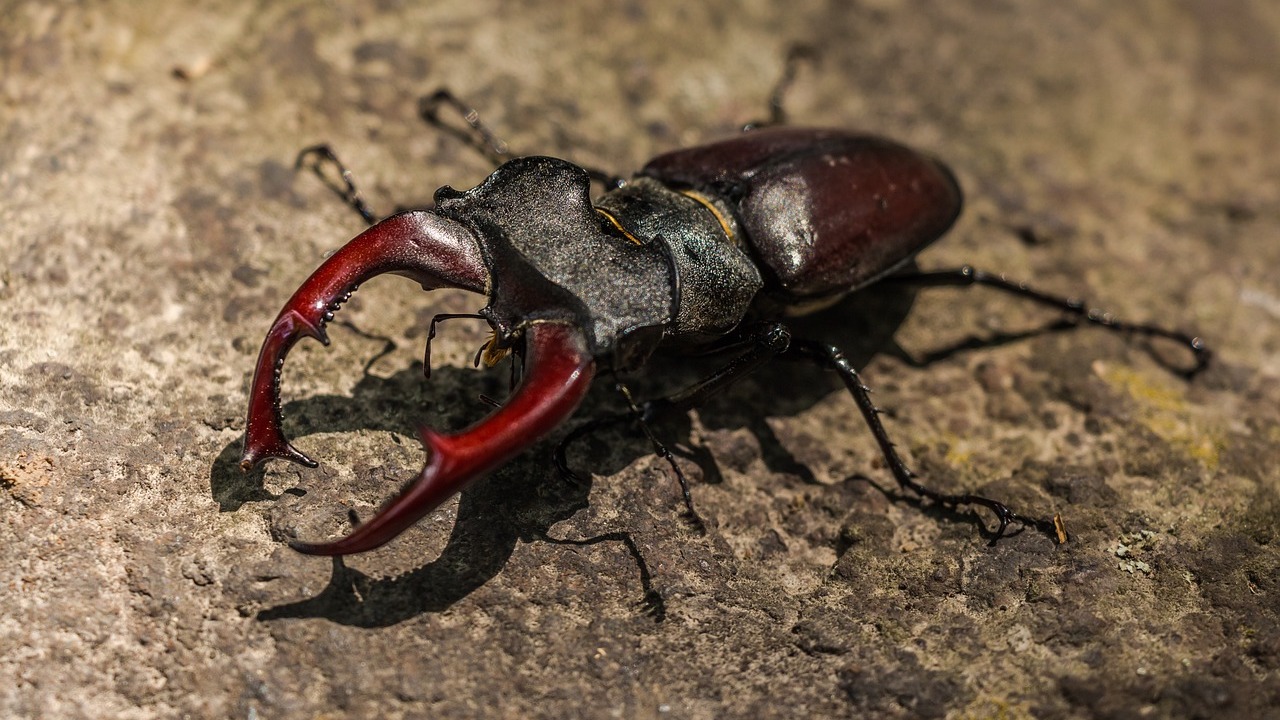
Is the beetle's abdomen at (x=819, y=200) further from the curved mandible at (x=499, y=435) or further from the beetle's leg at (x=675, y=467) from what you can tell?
the curved mandible at (x=499, y=435)

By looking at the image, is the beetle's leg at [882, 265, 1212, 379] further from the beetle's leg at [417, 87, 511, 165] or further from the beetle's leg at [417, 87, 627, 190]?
the beetle's leg at [417, 87, 511, 165]

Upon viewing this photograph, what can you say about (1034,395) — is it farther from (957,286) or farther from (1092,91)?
(1092,91)

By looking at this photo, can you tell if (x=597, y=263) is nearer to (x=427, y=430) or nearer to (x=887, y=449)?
(x=427, y=430)

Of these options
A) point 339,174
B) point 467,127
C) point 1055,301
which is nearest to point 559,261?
point 339,174

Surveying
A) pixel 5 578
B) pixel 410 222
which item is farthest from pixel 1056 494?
pixel 5 578

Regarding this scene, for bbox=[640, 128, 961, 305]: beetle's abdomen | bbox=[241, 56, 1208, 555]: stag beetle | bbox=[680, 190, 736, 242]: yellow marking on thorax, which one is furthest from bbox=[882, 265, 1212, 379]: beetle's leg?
bbox=[680, 190, 736, 242]: yellow marking on thorax

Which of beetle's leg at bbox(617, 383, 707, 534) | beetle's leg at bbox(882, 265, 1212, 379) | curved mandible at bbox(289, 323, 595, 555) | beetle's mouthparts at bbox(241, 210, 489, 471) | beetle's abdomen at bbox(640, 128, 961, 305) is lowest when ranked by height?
beetle's leg at bbox(882, 265, 1212, 379)
